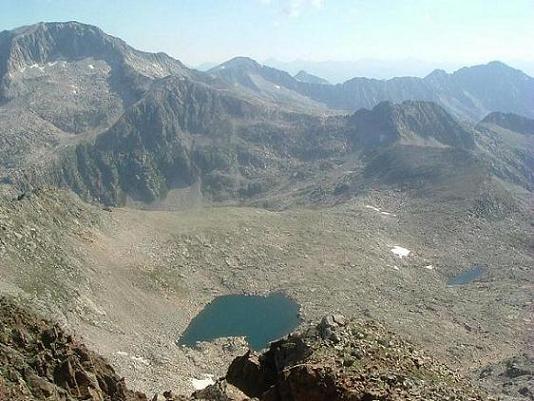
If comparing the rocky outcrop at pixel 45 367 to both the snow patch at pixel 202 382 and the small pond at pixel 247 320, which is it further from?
the small pond at pixel 247 320

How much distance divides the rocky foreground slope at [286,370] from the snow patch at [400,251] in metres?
103

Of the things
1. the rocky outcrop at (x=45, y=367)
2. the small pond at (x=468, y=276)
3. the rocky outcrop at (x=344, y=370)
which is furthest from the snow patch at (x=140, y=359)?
the small pond at (x=468, y=276)

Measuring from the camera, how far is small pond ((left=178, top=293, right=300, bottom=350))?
294 feet

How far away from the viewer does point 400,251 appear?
458 ft

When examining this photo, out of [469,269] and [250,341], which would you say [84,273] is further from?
[469,269]

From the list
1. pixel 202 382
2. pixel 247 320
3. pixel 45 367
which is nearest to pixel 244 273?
pixel 247 320

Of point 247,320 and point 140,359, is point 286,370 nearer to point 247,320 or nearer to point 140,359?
point 140,359

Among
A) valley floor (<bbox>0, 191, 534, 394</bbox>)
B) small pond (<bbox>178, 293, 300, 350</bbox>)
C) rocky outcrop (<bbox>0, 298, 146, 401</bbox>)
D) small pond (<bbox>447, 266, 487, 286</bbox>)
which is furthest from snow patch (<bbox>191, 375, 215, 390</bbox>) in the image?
small pond (<bbox>447, 266, 487, 286</bbox>)

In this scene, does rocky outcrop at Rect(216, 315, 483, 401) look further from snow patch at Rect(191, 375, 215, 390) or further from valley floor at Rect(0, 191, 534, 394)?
snow patch at Rect(191, 375, 215, 390)

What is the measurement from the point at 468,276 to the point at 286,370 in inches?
4525

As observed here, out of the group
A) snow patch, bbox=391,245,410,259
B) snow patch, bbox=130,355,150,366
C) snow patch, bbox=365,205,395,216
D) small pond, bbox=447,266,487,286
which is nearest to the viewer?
snow patch, bbox=130,355,150,366

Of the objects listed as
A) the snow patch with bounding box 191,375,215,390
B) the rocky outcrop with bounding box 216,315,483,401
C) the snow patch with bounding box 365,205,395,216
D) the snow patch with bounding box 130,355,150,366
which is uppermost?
the rocky outcrop with bounding box 216,315,483,401

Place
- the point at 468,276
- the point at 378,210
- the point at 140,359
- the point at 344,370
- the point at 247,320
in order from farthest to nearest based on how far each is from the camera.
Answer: the point at 378,210 → the point at 468,276 → the point at 247,320 → the point at 140,359 → the point at 344,370

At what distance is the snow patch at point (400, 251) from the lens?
450 feet
